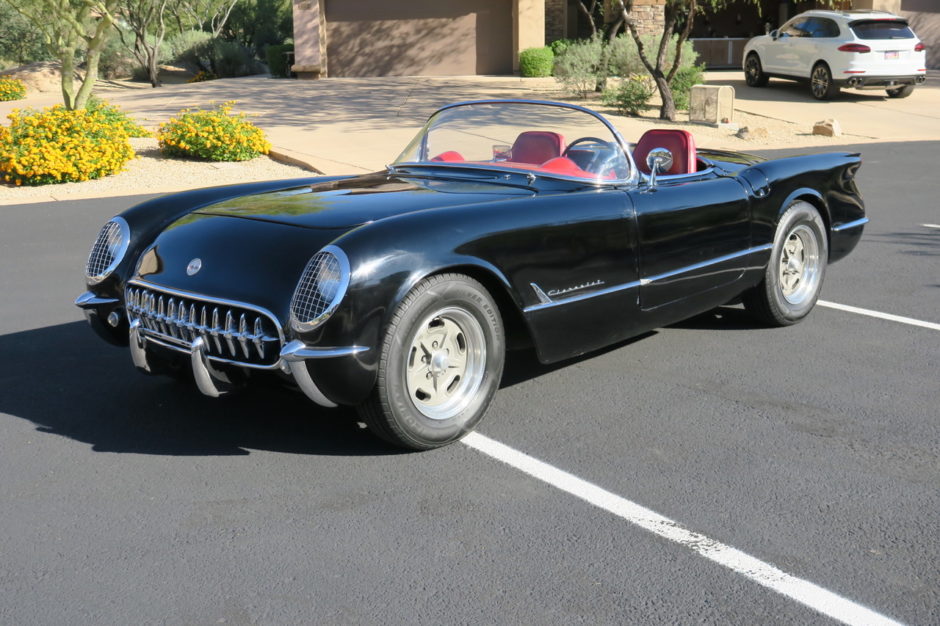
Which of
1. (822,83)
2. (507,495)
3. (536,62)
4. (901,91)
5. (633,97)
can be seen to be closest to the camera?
(507,495)

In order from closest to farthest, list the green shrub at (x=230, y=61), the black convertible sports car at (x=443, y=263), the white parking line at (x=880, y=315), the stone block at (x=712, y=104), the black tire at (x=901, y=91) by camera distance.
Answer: the black convertible sports car at (x=443, y=263), the white parking line at (x=880, y=315), the stone block at (x=712, y=104), the black tire at (x=901, y=91), the green shrub at (x=230, y=61)

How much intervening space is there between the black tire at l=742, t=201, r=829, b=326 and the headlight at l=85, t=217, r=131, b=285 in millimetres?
3498

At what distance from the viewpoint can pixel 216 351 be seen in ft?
13.5

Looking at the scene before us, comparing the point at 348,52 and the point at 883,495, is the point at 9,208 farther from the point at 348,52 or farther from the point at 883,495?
the point at 348,52

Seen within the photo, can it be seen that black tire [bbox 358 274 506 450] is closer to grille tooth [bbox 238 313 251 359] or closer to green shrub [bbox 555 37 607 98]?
grille tooth [bbox 238 313 251 359]

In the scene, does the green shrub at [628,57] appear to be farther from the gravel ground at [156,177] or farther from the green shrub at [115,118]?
the green shrub at [115,118]

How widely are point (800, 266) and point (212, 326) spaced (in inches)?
149

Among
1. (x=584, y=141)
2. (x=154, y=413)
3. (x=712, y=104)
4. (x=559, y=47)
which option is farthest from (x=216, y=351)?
(x=559, y=47)

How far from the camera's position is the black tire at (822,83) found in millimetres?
21594

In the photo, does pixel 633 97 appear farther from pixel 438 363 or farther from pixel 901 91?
pixel 438 363

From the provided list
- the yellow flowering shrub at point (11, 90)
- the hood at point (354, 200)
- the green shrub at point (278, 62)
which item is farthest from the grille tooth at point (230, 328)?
the green shrub at point (278, 62)

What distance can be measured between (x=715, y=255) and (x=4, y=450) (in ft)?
11.7

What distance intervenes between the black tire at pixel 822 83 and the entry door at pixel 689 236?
17.6m

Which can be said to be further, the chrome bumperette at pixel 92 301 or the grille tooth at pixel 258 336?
the chrome bumperette at pixel 92 301
